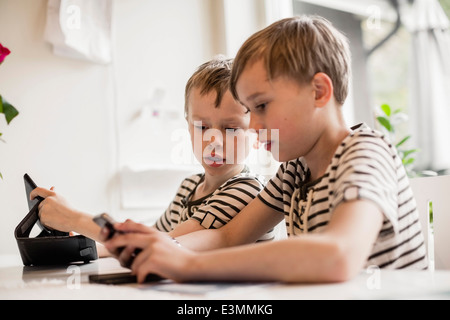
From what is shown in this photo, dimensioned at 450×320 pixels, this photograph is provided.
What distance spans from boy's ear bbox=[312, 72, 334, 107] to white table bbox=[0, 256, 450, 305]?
0.34 metres

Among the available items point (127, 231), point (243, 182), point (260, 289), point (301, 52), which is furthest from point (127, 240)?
point (243, 182)

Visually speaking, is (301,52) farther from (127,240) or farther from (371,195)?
(127,240)

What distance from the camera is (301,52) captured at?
3.01 ft

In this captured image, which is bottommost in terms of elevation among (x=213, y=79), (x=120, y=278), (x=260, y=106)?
(x=120, y=278)

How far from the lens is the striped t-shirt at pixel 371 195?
74cm

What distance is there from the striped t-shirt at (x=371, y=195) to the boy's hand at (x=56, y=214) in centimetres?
51

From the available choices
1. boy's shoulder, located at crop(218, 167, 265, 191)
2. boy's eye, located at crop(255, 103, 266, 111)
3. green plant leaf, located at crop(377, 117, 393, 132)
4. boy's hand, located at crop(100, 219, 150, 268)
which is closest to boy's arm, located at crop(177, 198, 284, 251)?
boy's shoulder, located at crop(218, 167, 265, 191)

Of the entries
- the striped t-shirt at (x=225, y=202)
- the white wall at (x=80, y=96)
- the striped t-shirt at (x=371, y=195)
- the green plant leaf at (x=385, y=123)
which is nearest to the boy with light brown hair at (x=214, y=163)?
the striped t-shirt at (x=225, y=202)

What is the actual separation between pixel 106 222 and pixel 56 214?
0.51m

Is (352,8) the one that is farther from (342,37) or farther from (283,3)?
(342,37)

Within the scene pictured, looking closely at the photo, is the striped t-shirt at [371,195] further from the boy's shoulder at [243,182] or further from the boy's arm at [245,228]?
the boy's shoulder at [243,182]
